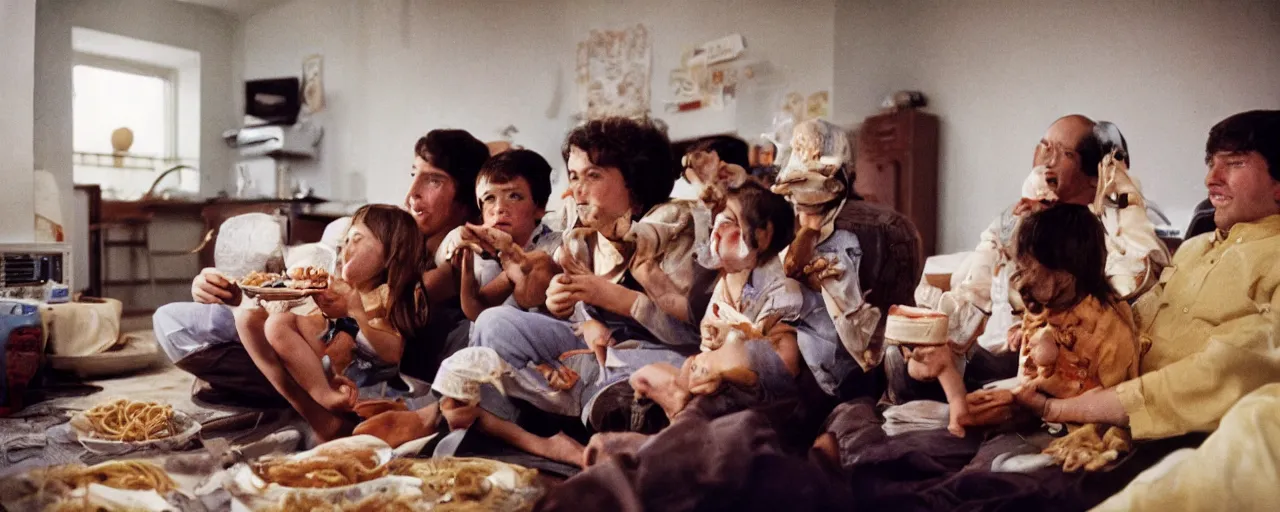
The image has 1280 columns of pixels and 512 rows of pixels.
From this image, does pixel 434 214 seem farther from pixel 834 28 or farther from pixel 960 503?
pixel 960 503

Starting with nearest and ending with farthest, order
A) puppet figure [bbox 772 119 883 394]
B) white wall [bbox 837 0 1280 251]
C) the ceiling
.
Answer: white wall [bbox 837 0 1280 251]
puppet figure [bbox 772 119 883 394]
the ceiling

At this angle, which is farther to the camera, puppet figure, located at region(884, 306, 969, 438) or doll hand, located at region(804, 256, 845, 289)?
doll hand, located at region(804, 256, 845, 289)

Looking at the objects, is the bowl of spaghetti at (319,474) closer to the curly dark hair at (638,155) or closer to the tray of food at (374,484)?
the tray of food at (374,484)

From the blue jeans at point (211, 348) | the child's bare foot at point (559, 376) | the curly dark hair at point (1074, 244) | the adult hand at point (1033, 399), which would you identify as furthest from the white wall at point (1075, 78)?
the blue jeans at point (211, 348)

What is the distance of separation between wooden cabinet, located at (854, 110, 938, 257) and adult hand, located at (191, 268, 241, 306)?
1955 millimetres

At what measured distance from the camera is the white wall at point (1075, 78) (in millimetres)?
2299

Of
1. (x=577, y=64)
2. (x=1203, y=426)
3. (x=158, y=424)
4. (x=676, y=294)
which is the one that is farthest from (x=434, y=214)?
(x=1203, y=426)

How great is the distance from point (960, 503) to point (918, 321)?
0.46 m

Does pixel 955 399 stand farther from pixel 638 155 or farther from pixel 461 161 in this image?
pixel 461 161

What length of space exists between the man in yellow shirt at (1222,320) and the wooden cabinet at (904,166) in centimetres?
55

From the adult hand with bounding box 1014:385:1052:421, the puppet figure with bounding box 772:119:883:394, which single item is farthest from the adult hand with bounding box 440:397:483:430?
the adult hand with bounding box 1014:385:1052:421

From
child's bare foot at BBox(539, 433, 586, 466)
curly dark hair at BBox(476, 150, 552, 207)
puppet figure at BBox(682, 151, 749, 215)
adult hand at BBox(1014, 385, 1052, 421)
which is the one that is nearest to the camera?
adult hand at BBox(1014, 385, 1052, 421)

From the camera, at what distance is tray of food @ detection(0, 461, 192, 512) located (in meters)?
2.83

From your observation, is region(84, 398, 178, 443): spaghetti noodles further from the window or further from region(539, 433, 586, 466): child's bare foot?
region(539, 433, 586, 466): child's bare foot
